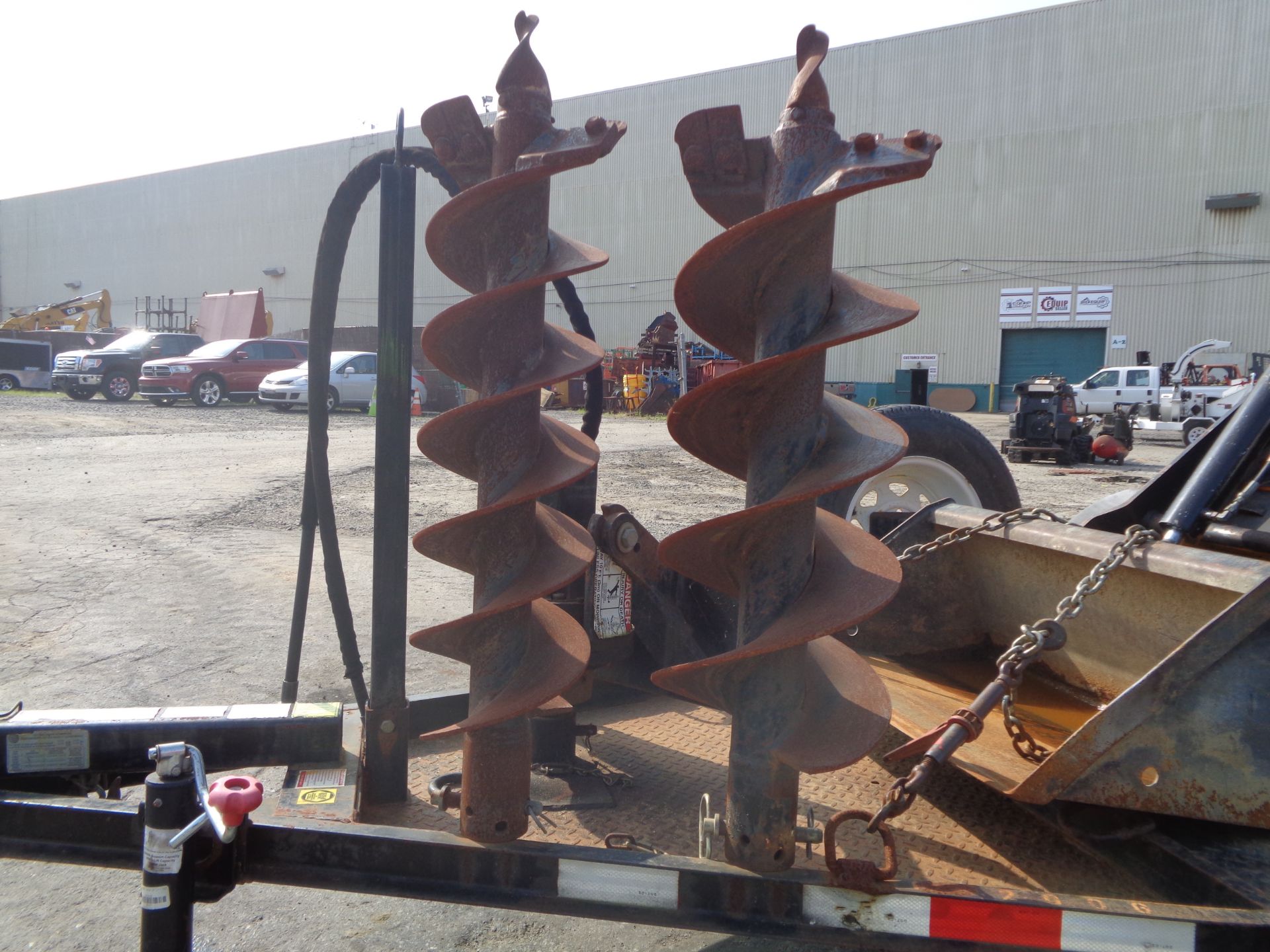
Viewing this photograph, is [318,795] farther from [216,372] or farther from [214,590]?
[216,372]

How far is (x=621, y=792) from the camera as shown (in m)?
2.57

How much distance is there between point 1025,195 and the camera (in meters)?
29.7

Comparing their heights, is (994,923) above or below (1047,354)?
below

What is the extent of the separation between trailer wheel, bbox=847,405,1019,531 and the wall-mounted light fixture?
28.5 m

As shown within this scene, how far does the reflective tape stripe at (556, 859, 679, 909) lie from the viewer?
61.4 inches

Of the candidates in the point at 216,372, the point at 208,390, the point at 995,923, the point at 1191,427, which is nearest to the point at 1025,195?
the point at 1191,427

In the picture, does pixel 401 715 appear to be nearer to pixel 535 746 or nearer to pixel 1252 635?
pixel 535 746

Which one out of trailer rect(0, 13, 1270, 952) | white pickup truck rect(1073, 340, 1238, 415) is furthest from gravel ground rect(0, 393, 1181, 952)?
white pickup truck rect(1073, 340, 1238, 415)

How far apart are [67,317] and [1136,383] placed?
3348 cm

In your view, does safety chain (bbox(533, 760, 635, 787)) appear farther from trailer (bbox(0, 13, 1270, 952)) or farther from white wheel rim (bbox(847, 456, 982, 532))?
white wheel rim (bbox(847, 456, 982, 532))

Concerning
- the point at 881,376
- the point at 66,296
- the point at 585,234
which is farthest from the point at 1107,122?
the point at 66,296

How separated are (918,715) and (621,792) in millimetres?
869

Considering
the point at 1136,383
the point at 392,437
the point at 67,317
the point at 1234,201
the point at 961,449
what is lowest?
the point at 961,449

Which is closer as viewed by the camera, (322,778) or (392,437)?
(392,437)
